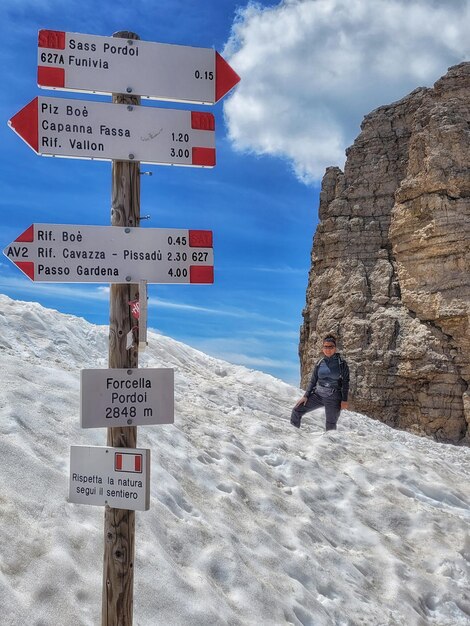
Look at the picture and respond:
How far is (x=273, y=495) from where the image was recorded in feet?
25.1

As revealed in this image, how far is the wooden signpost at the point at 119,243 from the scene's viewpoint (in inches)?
162

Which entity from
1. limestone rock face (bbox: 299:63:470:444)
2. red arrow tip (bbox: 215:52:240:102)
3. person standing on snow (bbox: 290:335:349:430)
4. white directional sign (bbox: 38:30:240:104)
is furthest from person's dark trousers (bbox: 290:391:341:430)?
limestone rock face (bbox: 299:63:470:444)

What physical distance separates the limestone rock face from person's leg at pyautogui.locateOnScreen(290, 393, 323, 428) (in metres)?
17.1

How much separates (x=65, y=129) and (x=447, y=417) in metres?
26.0

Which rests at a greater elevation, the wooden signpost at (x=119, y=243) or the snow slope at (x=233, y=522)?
the wooden signpost at (x=119, y=243)

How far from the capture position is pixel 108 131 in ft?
13.8

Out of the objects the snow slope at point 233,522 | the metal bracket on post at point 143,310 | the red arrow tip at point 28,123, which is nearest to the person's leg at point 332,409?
the snow slope at point 233,522

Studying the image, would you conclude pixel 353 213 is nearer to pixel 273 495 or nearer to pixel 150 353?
pixel 150 353

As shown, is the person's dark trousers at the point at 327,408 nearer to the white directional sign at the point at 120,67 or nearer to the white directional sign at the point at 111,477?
the white directional sign at the point at 111,477

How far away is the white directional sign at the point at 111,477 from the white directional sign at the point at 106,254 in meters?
1.17

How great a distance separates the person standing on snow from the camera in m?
11.6

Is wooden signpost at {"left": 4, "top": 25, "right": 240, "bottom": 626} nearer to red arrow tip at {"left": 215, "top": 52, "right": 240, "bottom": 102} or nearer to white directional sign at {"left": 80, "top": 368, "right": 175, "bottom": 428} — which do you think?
white directional sign at {"left": 80, "top": 368, "right": 175, "bottom": 428}

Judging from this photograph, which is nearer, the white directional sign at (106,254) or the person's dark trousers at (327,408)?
the white directional sign at (106,254)

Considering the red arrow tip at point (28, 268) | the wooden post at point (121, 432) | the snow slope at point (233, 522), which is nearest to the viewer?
the red arrow tip at point (28, 268)
